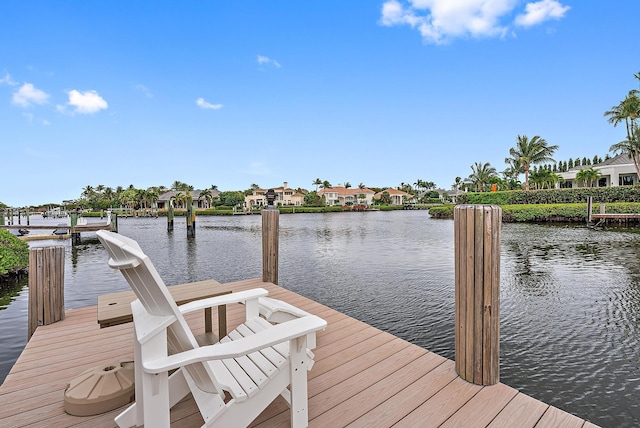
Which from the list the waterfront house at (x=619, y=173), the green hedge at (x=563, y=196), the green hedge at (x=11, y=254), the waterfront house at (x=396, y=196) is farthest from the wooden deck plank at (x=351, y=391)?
the waterfront house at (x=396, y=196)

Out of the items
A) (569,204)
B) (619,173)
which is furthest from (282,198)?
(619,173)

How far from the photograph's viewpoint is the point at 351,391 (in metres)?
2.16

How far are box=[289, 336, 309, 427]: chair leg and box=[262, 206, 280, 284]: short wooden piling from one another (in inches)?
140

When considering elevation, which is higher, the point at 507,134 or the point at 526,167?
the point at 507,134

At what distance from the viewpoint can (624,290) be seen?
253 inches

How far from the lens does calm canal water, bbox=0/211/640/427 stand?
3.32m

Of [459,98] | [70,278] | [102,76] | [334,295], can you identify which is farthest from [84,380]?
[459,98]

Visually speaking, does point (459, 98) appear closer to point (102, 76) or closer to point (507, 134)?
point (507, 134)

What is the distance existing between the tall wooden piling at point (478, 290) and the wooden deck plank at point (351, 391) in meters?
0.16

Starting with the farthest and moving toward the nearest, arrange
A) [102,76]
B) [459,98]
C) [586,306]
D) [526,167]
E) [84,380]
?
[526,167], [459,98], [102,76], [586,306], [84,380]

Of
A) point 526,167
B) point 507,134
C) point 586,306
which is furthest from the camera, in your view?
point 507,134

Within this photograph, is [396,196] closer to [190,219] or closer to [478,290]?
[190,219]

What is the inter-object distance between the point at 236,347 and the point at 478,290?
1644mm

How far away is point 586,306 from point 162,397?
22.8 ft
